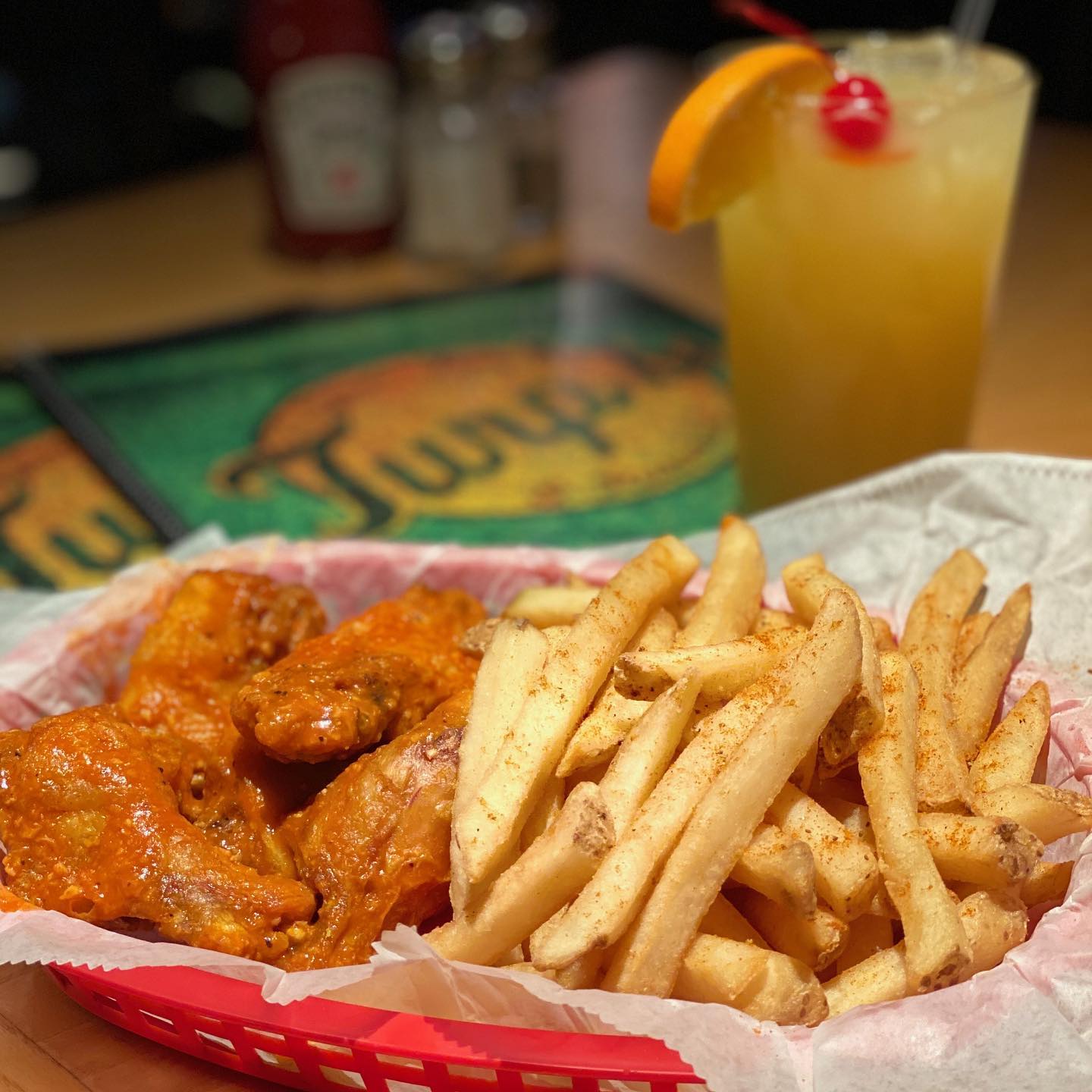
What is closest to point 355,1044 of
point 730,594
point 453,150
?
point 730,594

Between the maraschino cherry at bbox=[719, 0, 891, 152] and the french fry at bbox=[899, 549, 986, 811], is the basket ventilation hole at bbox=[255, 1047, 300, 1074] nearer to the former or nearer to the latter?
the french fry at bbox=[899, 549, 986, 811]

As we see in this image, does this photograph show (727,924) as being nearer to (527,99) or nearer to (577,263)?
(577,263)

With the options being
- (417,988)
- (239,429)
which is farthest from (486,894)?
(239,429)

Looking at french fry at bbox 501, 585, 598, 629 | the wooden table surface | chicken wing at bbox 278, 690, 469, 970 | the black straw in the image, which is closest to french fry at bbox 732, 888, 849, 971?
chicken wing at bbox 278, 690, 469, 970

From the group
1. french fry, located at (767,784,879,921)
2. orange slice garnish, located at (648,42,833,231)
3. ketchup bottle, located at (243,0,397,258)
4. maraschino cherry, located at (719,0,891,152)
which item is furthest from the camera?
ketchup bottle, located at (243,0,397,258)

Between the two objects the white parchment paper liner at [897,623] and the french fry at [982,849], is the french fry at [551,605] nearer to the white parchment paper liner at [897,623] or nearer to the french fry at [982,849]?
the white parchment paper liner at [897,623]

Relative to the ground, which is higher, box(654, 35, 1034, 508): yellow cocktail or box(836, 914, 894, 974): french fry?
box(654, 35, 1034, 508): yellow cocktail
